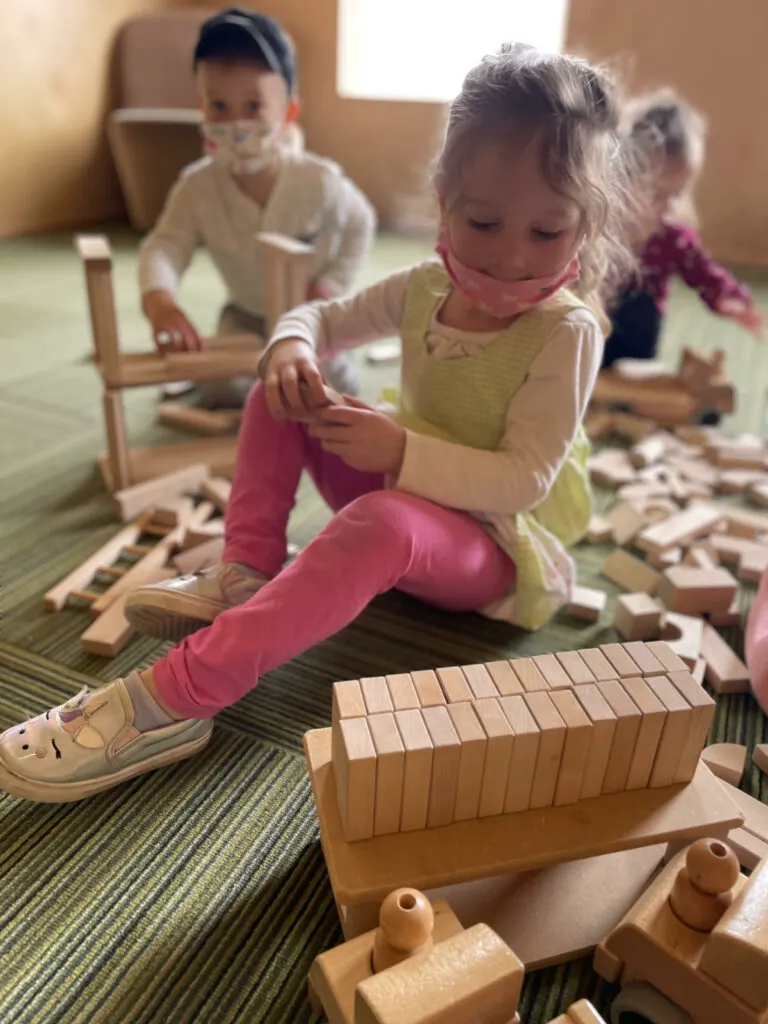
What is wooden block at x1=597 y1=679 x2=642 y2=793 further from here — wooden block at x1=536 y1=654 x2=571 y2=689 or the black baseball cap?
the black baseball cap

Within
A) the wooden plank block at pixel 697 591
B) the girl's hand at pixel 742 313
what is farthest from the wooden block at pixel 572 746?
the girl's hand at pixel 742 313

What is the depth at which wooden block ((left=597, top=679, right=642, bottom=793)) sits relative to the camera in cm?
67

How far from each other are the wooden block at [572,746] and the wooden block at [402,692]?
0.11 m

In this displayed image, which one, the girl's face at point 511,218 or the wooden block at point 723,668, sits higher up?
the girl's face at point 511,218

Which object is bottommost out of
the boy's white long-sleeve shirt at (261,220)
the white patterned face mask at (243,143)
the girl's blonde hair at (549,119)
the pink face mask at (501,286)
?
the boy's white long-sleeve shirt at (261,220)

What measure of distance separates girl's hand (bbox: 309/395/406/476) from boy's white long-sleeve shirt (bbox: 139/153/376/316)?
2.40 feet

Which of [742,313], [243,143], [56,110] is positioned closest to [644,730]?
[243,143]

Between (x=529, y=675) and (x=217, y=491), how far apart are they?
792 millimetres

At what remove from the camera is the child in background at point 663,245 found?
1.62 meters

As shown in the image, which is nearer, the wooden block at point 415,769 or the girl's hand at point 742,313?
the wooden block at point 415,769

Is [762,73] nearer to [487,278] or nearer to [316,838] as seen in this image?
[487,278]

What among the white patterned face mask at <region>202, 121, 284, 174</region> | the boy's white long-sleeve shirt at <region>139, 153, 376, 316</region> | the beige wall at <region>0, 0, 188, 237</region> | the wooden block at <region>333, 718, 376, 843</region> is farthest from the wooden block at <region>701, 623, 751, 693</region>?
the beige wall at <region>0, 0, 188, 237</region>

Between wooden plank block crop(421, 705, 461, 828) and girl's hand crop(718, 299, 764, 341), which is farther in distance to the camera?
girl's hand crop(718, 299, 764, 341)

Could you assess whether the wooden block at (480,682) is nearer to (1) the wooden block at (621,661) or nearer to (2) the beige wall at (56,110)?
(1) the wooden block at (621,661)
